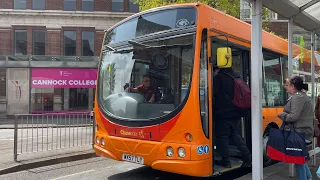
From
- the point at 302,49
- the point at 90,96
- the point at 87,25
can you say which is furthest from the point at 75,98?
the point at 302,49

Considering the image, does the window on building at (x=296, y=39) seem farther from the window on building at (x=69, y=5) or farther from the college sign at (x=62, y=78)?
the window on building at (x=69, y=5)

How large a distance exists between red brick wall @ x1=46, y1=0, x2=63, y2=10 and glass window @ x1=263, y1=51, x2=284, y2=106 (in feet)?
89.7

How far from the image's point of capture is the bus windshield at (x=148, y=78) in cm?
523

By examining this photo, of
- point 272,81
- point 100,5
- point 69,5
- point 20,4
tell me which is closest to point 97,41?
point 100,5

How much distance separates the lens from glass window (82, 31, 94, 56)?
31297 mm

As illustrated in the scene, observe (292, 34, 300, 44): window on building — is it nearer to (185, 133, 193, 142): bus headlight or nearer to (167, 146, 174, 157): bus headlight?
(185, 133, 193, 142): bus headlight

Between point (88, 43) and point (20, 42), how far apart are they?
647cm

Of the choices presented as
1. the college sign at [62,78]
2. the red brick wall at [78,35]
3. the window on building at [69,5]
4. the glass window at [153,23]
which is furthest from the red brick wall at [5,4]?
the glass window at [153,23]

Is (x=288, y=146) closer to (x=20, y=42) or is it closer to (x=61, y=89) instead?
(x=61, y=89)

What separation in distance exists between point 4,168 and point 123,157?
9.67ft

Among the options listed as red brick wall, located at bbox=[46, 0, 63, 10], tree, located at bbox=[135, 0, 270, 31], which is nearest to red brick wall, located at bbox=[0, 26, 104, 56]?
red brick wall, located at bbox=[46, 0, 63, 10]

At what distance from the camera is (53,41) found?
3094cm

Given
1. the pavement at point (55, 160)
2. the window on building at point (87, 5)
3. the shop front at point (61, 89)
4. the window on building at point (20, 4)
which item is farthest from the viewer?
the window on building at point (87, 5)

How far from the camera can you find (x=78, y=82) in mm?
28094
